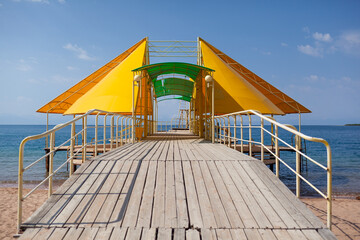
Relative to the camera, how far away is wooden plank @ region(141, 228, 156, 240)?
Answer: 10.00 feet

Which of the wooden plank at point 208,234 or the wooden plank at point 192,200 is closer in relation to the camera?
the wooden plank at point 208,234

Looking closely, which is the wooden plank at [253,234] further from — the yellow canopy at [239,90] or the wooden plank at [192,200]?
the yellow canopy at [239,90]

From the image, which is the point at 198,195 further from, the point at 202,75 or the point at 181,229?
the point at 202,75

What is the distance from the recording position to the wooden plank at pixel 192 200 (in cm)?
335

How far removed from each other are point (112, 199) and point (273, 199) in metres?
2.38

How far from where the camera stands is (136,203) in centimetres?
378

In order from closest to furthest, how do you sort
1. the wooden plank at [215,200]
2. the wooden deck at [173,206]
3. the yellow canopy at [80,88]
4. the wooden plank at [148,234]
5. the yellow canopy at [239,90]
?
the wooden plank at [148,234], the wooden deck at [173,206], the wooden plank at [215,200], the yellow canopy at [239,90], the yellow canopy at [80,88]

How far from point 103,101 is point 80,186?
455 inches

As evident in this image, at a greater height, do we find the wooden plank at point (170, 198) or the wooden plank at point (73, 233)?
the wooden plank at point (170, 198)

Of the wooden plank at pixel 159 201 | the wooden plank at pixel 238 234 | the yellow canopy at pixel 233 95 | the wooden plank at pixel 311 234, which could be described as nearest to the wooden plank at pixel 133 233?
the wooden plank at pixel 159 201

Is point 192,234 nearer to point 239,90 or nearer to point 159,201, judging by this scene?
point 159,201

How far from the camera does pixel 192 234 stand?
3.11 m

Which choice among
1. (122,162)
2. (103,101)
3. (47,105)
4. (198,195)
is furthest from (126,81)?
(198,195)

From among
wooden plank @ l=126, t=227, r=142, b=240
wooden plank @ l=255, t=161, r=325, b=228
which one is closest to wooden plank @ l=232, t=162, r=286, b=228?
wooden plank @ l=255, t=161, r=325, b=228
